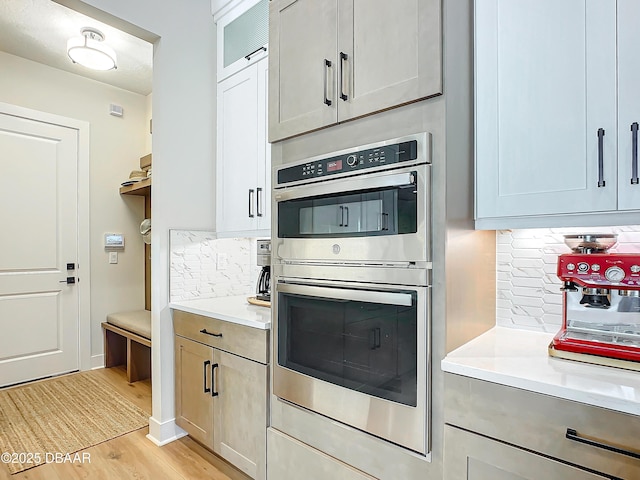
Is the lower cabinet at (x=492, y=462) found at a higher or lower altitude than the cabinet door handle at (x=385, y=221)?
lower

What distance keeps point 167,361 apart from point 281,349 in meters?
1.08

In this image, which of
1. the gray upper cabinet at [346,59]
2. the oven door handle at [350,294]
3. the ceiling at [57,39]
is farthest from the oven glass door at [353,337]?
the ceiling at [57,39]

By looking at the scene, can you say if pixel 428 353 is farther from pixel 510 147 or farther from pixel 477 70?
pixel 477 70

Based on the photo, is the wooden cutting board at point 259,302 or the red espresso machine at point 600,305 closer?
the red espresso machine at point 600,305

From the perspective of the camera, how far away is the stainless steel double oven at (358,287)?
125 centimetres

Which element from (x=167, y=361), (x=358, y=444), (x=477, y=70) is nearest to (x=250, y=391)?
(x=358, y=444)

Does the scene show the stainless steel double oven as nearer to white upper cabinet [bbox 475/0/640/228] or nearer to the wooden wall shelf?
white upper cabinet [bbox 475/0/640/228]

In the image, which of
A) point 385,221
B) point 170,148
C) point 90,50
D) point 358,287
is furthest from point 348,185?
point 90,50

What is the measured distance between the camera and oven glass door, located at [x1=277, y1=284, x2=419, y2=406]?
1.28 meters

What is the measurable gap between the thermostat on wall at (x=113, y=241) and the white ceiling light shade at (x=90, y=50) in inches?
63.6

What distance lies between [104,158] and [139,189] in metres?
0.54

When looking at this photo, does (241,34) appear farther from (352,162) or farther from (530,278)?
(530,278)

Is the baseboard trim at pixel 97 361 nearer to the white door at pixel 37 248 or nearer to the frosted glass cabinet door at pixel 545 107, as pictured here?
the white door at pixel 37 248

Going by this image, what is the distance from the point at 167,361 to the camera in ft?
7.85
